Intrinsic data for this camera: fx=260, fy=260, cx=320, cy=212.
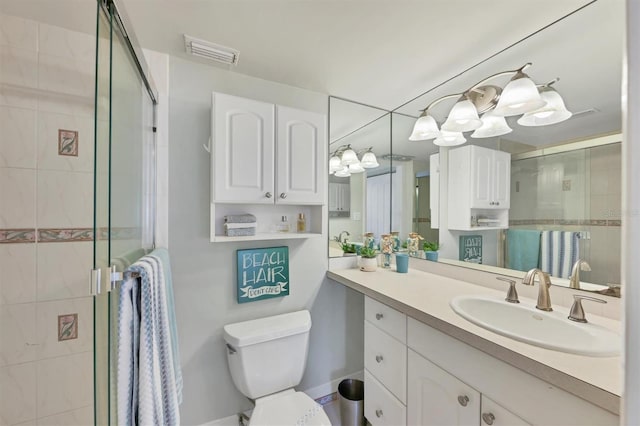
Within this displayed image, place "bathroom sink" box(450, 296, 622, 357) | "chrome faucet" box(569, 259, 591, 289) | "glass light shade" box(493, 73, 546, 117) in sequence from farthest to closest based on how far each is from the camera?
"glass light shade" box(493, 73, 546, 117) < "chrome faucet" box(569, 259, 591, 289) < "bathroom sink" box(450, 296, 622, 357)

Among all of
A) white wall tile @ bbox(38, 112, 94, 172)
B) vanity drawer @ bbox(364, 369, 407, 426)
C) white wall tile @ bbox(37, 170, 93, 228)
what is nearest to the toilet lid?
vanity drawer @ bbox(364, 369, 407, 426)

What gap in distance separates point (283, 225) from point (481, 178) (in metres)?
1.23

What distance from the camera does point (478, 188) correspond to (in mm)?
1487

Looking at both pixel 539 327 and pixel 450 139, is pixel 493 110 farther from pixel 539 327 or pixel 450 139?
pixel 539 327

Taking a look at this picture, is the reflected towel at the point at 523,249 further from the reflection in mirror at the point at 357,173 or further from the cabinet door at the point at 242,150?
the cabinet door at the point at 242,150

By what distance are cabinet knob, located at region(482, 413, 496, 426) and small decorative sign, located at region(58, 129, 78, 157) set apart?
2032mm

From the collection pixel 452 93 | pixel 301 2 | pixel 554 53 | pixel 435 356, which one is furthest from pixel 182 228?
pixel 554 53

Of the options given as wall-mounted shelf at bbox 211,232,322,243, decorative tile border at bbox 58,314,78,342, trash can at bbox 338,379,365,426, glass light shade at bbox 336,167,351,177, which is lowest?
A: trash can at bbox 338,379,365,426

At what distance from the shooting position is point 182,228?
4.85 ft

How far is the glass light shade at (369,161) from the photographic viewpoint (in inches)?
82.0

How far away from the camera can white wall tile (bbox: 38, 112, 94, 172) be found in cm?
120

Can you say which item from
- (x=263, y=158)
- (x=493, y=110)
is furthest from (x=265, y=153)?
(x=493, y=110)

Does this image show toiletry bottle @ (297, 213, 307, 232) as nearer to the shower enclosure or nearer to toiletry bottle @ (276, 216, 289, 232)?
toiletry bottle @ (276, 216, 289, 232)

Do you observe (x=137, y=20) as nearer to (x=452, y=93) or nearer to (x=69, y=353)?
(x=69, y=353)
